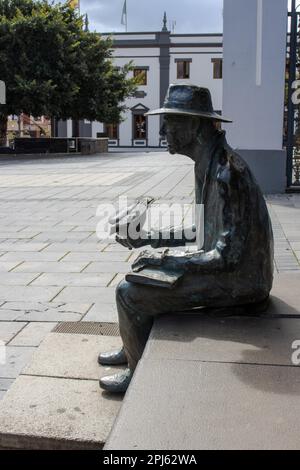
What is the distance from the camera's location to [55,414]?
8.36 feet

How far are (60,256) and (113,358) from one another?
3.29m

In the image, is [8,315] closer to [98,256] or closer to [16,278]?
[16,278]

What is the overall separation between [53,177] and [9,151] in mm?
11843

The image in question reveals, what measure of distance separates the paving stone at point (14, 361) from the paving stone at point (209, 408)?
4.39ft

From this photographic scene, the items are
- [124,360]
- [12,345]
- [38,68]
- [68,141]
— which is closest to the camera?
[124,360]

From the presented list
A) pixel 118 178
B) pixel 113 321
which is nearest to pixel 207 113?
pixel 113 321

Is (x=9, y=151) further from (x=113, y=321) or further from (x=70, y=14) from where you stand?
(x=113, y=321)

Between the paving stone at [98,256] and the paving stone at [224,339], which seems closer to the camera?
the paving stone at [224,339]

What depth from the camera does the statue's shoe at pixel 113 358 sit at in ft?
9.82

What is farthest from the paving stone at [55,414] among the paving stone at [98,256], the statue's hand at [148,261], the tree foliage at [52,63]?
the tree foliage at [52,63]

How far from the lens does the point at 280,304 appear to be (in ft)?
9.86

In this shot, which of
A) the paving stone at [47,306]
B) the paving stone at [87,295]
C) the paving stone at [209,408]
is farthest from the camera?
the paving stone at [87,295]

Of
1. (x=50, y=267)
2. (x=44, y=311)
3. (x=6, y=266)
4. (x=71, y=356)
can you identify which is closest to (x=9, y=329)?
(x=44, y=311)

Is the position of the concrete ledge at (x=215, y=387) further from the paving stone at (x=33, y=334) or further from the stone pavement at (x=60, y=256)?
the paving stone at (x=33, y=334)
